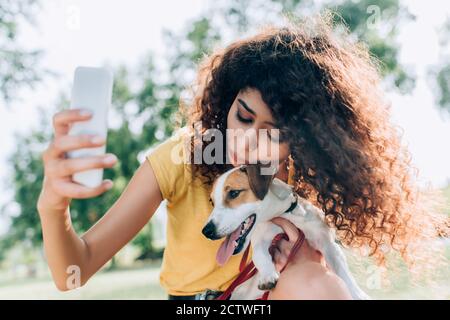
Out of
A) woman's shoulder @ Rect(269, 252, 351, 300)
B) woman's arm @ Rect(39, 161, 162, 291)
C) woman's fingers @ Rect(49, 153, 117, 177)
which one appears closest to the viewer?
woman's fingers @ Rect(49, 153, 117, 177)

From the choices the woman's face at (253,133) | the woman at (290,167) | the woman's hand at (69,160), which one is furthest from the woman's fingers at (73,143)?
the woman's face at (253,133)

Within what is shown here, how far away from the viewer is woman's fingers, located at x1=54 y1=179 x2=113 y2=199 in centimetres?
97

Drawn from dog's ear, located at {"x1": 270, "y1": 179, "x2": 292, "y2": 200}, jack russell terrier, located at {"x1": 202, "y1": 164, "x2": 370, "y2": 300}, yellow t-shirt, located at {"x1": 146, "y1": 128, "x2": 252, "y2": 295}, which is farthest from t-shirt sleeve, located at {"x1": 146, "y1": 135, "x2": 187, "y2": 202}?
dog's ear, located at {"x1": 270, "y1": 179, "x2": 292, "y2": 200}

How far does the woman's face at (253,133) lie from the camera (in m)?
1.38

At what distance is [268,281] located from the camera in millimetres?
1378

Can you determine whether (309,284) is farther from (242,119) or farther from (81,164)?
(81,164)

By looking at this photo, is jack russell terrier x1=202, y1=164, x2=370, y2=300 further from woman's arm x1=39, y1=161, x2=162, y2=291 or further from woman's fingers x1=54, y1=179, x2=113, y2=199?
woman's fingers x1=54, y1=179, x2=113, y2=199

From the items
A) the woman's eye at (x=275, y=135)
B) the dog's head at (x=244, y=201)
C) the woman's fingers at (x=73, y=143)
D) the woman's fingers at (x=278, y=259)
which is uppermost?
the woman's fingers at (x=73, y=143)

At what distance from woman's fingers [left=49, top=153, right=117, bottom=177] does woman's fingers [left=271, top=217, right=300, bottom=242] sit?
0.59 metres

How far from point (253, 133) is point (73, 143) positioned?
1.75 ft

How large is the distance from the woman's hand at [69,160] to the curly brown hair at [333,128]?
0.56m

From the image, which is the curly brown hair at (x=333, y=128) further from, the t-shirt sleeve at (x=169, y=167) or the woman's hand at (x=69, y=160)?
the woman's hand at (x=69, y=160)

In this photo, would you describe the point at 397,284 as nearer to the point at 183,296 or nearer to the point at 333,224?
the point at 333,224
